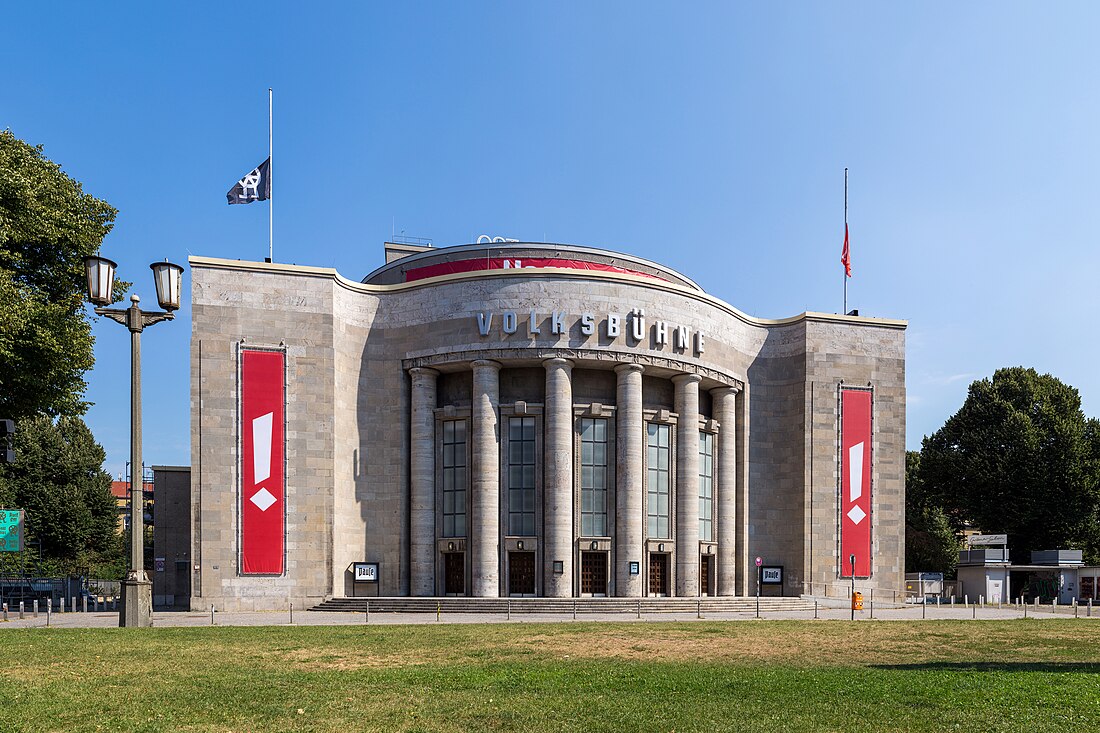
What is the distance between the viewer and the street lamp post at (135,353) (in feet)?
92.1

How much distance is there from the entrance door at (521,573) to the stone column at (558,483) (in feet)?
3.63

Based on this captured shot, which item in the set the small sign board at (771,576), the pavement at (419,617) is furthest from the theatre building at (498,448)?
the pavement at (419,617)

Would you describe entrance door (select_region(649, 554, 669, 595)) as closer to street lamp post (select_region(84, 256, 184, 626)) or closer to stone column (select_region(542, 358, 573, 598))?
stone column (select_region(542, 358, 573, 598))

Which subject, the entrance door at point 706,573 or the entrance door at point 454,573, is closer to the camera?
the entrance door at point 454,573

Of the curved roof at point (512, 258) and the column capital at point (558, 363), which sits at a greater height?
the curved roof at point (512, 258)

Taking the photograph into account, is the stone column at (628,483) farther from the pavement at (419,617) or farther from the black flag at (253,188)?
the black flag at (253,188)

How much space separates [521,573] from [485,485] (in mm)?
6139

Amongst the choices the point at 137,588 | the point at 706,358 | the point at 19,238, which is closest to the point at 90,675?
the point at 137,588

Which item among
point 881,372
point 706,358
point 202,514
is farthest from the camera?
point 881,372

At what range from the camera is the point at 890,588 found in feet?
201

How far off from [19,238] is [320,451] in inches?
803

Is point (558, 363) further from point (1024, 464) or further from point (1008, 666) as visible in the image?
point (1024, 464)

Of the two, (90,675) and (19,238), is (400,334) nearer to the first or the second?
(19,238)

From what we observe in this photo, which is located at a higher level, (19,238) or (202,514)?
(19,238)
